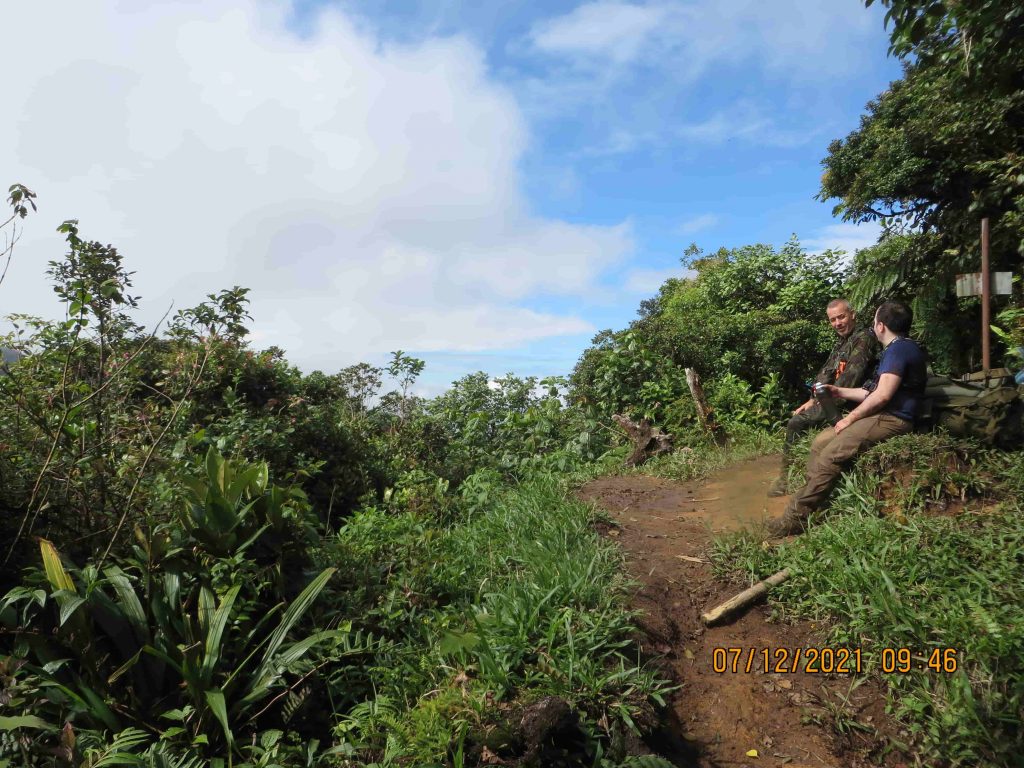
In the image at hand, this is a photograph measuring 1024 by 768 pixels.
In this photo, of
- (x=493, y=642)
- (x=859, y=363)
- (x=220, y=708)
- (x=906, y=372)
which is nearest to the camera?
(x=220, y=708)

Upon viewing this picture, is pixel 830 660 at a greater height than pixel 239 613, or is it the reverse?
pixel 239 613

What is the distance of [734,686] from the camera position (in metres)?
3.21

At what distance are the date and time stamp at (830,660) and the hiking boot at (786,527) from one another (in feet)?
3.60

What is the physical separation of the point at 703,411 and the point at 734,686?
524cm

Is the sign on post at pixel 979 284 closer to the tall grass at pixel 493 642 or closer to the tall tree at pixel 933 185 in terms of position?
the tall tree at pixel 933 185

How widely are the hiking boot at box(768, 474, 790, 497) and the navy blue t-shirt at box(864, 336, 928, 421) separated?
1.18 metres

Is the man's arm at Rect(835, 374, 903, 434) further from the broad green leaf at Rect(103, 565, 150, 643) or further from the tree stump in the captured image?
the broad green leaf at Rect(103, 565, 150, 643)

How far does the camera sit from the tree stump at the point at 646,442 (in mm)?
7480

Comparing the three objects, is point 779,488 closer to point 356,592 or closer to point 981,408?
point 981,408

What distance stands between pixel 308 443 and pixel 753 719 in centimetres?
507

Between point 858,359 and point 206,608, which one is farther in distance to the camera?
point 858,359

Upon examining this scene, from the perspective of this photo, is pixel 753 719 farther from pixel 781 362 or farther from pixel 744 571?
pixel 781 362

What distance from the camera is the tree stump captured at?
7.48m

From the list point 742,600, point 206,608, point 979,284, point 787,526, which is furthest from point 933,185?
point 206,608
